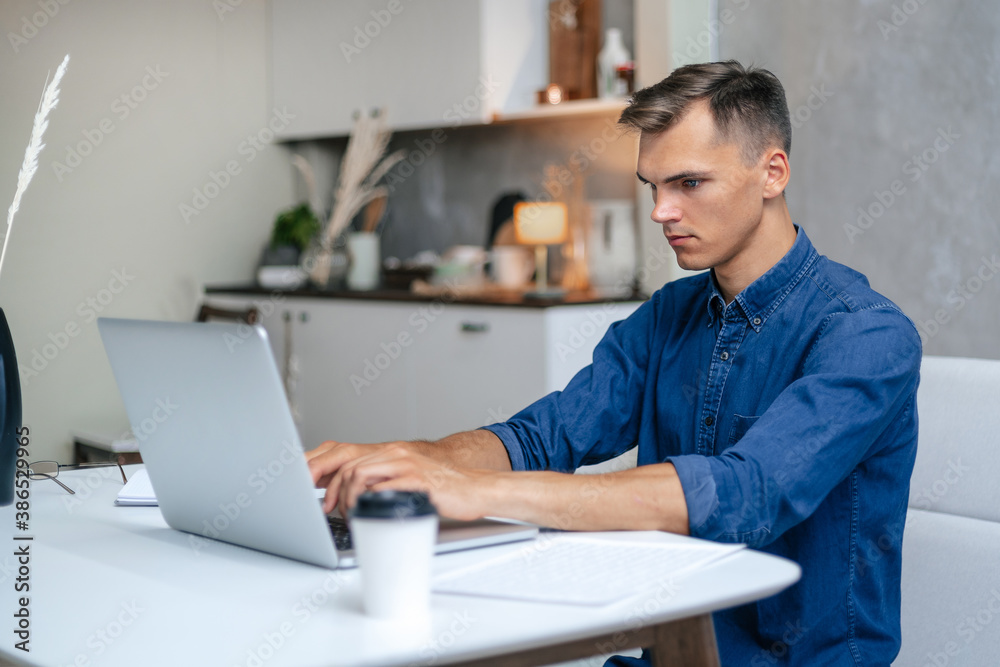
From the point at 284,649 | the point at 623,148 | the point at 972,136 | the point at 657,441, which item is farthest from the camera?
the point at 623,148

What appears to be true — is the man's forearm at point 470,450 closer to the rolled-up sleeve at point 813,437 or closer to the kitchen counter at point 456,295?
the rolled-up sleeve at point 813,437

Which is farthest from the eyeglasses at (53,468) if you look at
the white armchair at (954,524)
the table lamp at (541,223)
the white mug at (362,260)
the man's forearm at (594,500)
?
the white mug at (362,260)

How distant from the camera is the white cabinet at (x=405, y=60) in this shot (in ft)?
11.4

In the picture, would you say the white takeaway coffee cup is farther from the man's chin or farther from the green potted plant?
the green potted plant

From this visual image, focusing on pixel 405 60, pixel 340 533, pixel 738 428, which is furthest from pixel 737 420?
pixel 405 60

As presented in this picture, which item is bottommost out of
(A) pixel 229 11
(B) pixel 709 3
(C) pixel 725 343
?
(C) pixel 725 343

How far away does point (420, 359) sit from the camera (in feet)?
11.1

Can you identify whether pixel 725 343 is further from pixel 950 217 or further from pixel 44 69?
pixel 44 69

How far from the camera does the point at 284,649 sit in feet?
2.48

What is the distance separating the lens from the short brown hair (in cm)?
137

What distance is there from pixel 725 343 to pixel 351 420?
247 cm

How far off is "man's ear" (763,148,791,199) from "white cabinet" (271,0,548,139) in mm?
2160

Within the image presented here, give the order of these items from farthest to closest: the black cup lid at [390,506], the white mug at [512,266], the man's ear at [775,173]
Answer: the white mug at [512,266], the man's ear at [775,173], the black cup lid at [390,506]

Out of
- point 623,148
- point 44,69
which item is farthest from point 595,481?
point 44,69
